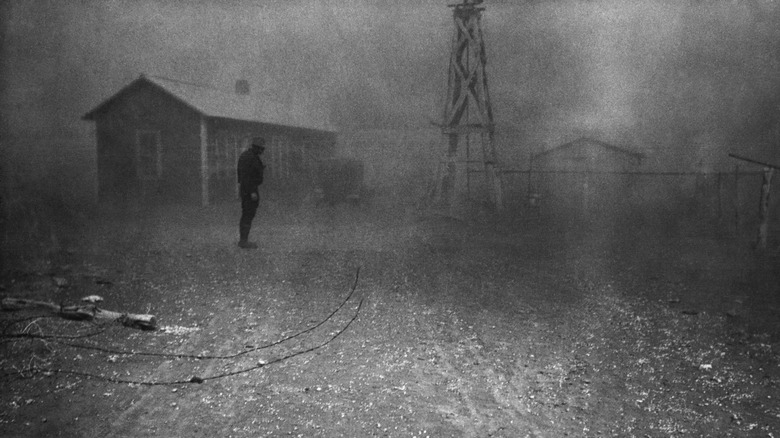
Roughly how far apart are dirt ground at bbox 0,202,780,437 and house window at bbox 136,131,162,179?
6038 mm

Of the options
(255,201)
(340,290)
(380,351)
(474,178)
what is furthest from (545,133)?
(380,351)

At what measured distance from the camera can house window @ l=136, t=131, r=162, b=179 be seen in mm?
14227

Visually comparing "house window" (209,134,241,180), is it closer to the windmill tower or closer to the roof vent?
the roof vent

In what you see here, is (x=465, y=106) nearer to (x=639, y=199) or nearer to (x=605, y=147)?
(x=605, y=147)

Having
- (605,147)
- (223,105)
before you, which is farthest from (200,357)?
(605,147)

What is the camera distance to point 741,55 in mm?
19047

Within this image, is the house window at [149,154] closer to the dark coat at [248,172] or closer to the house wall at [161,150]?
the house wall at [161,150]

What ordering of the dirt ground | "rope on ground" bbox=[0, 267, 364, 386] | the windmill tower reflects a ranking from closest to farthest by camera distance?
the dirt ground
"rope on ground" bbox=[0, 267, 364, 386]
the windmill tower

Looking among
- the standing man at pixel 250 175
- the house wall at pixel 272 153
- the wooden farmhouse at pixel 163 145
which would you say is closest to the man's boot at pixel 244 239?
the standing man at pixel 250 175

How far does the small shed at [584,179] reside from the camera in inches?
535

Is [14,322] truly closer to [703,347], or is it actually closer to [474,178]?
[703,347]

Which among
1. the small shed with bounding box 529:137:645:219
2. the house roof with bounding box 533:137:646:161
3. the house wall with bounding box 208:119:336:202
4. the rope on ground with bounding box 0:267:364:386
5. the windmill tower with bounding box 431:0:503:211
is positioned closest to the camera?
the rope on ground with bounding box 0:267:364:386

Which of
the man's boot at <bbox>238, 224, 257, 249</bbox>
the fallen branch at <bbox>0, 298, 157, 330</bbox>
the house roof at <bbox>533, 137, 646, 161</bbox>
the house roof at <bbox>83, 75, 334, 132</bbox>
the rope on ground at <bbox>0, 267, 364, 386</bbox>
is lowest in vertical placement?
the rope on ground at <bbox>0, 267, 364, 386</bbox>

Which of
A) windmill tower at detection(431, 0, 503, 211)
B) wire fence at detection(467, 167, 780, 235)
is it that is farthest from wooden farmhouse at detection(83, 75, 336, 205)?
wire fence at detection(467, 167, 780, 235)
